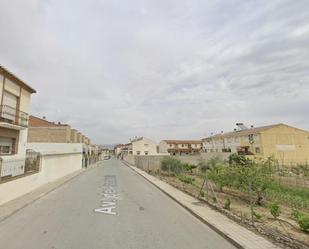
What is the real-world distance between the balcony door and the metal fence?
404 centimetres

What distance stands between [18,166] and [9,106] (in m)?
7.59

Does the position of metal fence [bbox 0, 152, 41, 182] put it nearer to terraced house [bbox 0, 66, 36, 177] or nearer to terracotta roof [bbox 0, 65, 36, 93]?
terraced house [bbox 0, 66, 36, 177]

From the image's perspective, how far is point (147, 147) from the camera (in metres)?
92.8

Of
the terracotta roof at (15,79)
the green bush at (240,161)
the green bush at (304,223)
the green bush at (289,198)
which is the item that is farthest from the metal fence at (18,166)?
the green bush at (289,198)

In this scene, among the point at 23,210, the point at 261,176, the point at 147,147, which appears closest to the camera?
the point at 23,210

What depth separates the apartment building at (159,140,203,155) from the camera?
95.9 m

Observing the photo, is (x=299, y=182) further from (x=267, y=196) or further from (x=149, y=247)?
(x=149, y=247)

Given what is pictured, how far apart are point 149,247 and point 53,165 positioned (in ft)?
58.7

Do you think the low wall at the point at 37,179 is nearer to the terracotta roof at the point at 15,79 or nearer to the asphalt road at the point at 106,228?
the asphalt road at the point at 106,228

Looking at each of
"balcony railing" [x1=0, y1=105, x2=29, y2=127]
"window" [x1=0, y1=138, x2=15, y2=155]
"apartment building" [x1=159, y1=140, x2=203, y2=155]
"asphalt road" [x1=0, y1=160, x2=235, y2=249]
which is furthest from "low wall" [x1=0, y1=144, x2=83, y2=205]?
"apartment building" [x1=159, y1=140, x2=203, y2=155]

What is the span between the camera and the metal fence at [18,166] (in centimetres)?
1108

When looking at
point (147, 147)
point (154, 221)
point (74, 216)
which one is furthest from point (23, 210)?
point (147, 147)

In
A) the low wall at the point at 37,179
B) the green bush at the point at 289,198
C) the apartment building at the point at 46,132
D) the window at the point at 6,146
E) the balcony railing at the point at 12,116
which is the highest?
the apartment building at the point at 46,132

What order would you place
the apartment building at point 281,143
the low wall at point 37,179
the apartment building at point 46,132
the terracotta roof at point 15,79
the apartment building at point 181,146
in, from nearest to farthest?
1. the low wall at point 37,179
2. the terracotta roof at point 15,79
3. the apartment building at point 46,132
4. the apartment building at point 281,143
5. the apartment building at point 181,146
